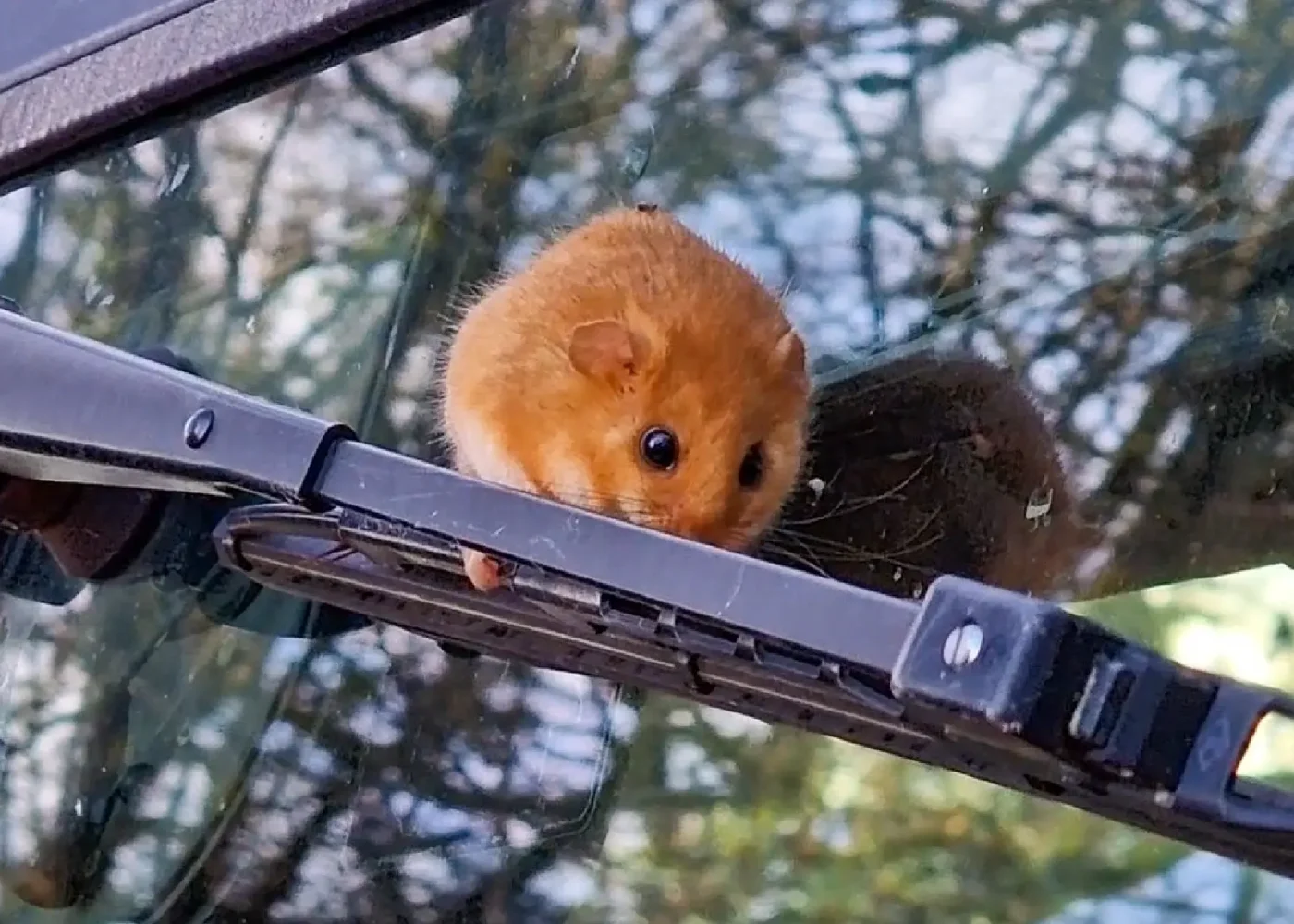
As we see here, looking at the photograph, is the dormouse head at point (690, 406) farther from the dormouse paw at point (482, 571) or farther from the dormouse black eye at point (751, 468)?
the dormouse paw at point (482, 571)

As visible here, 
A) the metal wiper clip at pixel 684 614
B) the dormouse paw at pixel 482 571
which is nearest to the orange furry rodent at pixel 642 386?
the metal wiper clip at pixel 684 614

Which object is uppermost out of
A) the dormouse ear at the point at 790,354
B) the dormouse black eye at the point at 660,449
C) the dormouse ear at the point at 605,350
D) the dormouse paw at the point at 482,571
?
the dormouse ear at the point at 790,354

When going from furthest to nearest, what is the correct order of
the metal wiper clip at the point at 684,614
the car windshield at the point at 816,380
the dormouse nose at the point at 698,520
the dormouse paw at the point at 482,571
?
the dormouse nose at the point at 698,520 → the car windshield at the point at 816,380 → the dormouse paw at the point at 482,571 → the metal wiper clip at the point at 684,614

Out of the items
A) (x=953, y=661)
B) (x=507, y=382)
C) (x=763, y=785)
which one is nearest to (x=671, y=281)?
(x=507, y=382)

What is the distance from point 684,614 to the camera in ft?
2.50

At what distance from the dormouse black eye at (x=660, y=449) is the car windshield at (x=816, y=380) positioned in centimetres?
12

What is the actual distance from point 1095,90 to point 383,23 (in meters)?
0.58

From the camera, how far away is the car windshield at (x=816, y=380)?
132cm

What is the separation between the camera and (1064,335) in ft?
4.67

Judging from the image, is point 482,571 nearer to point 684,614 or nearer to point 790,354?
point 684,614

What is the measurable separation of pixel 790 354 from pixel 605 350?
16cm

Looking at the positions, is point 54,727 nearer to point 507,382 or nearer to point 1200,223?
point 507,382

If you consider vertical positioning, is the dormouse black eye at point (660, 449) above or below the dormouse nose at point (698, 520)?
above

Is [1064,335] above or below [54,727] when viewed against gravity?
above
